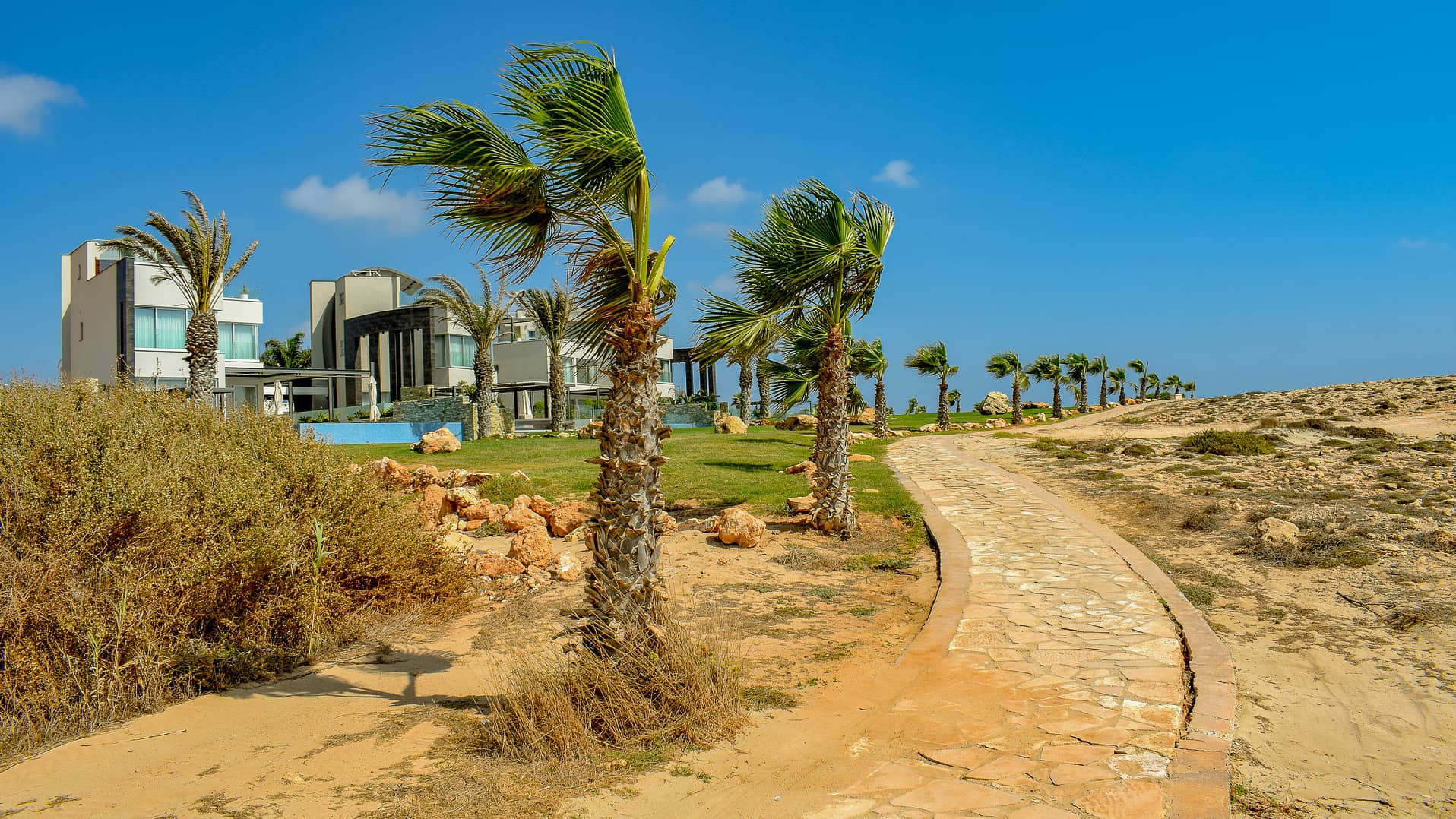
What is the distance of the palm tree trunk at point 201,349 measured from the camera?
2145 centimetres

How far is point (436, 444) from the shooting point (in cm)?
2119

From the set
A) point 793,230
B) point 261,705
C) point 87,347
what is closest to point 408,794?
point 261,705

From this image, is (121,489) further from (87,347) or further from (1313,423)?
(87,347)

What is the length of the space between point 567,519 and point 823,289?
190 inches

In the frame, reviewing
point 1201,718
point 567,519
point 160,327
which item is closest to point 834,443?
point 567,519

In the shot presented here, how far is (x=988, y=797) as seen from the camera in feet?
13.7

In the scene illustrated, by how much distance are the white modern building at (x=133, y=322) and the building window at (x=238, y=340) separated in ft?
0.11

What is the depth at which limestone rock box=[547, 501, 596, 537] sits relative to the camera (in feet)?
37.4

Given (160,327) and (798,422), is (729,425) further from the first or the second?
(160,327)

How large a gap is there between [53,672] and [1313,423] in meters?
29.8

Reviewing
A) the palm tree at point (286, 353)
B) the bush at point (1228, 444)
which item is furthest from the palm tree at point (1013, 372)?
the palm tree at point (286, 353)

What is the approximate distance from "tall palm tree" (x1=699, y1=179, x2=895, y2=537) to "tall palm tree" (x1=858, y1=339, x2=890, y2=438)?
2121 centimetres

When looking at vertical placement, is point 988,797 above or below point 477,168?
below

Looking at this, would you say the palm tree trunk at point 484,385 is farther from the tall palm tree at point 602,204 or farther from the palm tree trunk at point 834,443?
the tall palm tree at point 602,204
